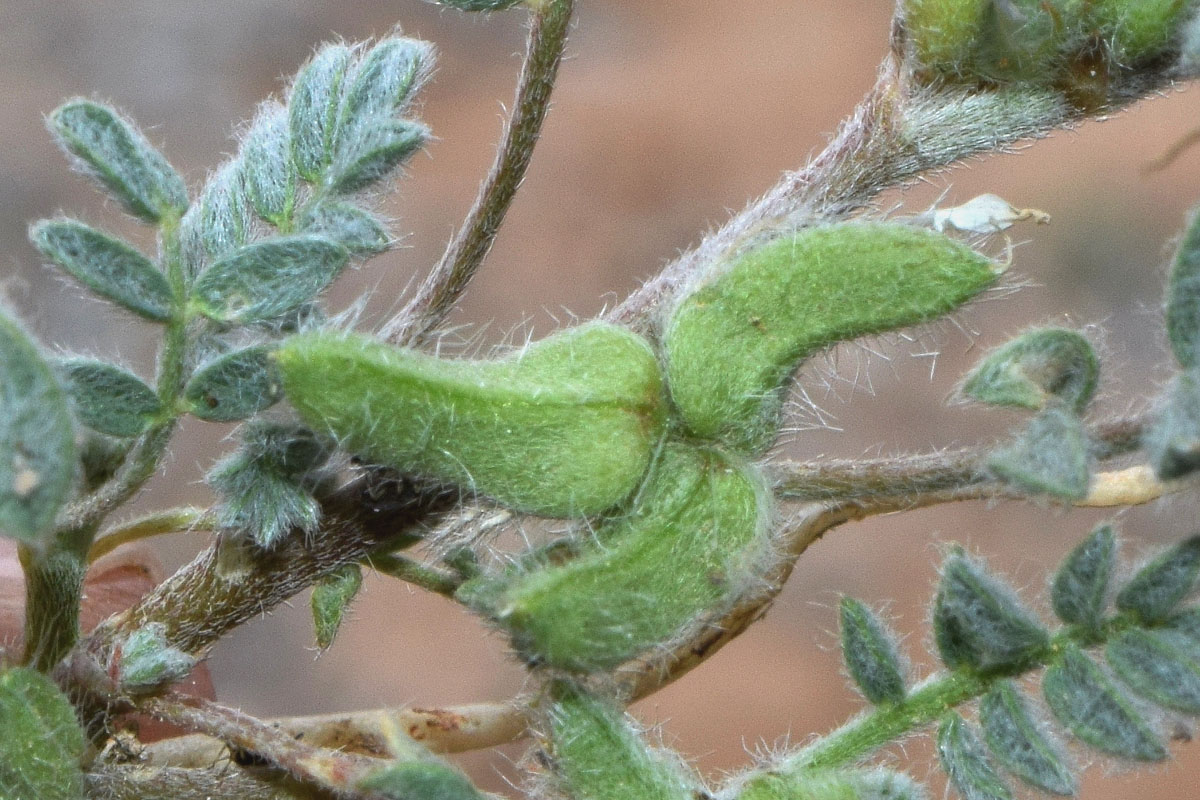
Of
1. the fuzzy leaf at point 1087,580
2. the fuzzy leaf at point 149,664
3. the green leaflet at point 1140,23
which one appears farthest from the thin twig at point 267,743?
the green leaflet at point 1140,23

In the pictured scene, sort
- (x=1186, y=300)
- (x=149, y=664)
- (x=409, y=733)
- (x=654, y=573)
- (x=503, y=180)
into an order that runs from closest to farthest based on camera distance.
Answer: (x=1186, y=300)
(x=654, y=573)
(x=149, y=664)
(x=503, y=180)
(x=409, y=733)

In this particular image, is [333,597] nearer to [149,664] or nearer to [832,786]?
[149,664]

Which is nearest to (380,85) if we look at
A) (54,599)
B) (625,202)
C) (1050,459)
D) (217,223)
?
(217,223)

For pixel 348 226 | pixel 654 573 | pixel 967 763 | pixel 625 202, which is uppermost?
pixel 625 202

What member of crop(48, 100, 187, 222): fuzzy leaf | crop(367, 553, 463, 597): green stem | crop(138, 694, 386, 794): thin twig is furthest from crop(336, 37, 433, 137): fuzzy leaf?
crop(138, 694, 386, 794): thin twig

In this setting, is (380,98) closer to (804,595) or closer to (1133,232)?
(804,595)

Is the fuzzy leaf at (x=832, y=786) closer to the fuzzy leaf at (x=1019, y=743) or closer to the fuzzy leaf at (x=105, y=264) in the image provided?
the fuzzy leaf at (x=1019, y=743)

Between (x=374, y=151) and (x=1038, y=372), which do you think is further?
(x=374, y=151)
